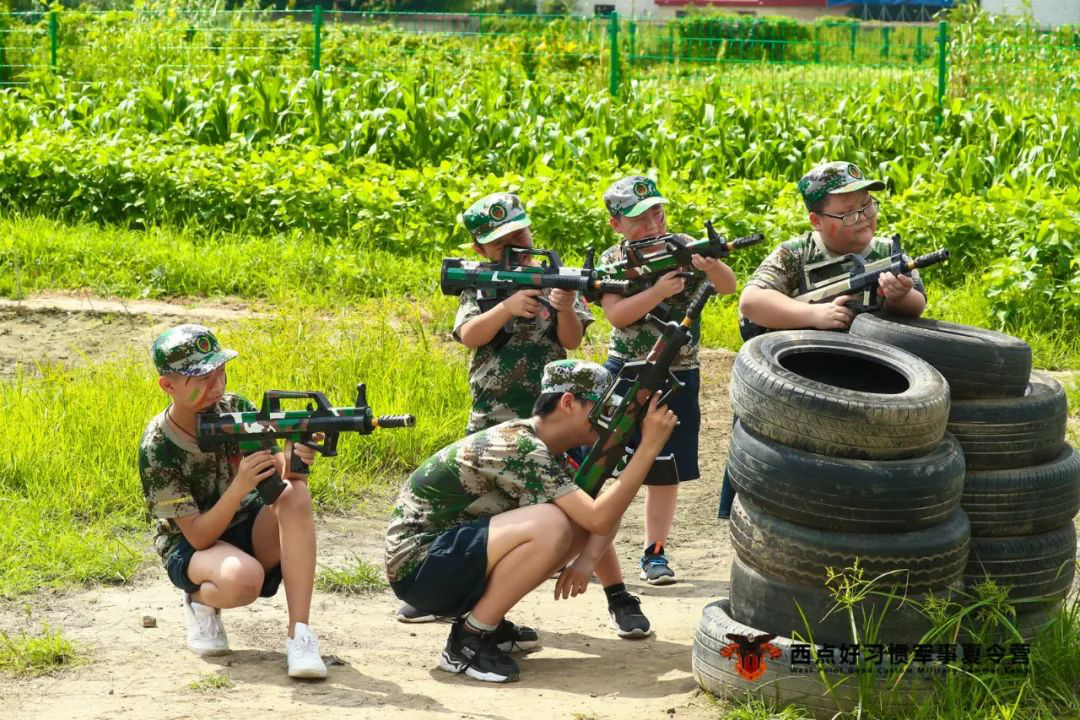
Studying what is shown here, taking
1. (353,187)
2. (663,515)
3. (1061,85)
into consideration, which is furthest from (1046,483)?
(1061,85)

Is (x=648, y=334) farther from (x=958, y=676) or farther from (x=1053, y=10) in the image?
(x=1053, y=10)

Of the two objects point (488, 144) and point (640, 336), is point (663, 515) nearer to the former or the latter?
point (640, 336)

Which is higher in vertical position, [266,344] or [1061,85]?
[1061,85]

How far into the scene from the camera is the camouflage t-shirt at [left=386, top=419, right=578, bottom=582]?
16.4 feet

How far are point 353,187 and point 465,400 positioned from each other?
13.7ft

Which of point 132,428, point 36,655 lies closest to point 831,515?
point 36,655

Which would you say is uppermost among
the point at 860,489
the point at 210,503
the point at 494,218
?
the point at 494,218

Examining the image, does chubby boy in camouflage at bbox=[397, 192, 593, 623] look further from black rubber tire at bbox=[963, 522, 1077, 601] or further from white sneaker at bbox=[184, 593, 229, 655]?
black rubber tire at bbox=[963, 522, 1077, 601]

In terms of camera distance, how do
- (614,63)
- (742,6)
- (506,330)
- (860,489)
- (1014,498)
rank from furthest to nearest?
1. (742,6)
2. (614,63)
3. (506,330)
4. (1014,498)
5. (860,489)

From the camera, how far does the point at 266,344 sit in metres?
8.95

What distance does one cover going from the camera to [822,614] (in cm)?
455

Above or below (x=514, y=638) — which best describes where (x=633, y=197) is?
above

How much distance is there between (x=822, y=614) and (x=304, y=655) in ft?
6.12

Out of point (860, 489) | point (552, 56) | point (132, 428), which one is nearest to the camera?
point (860, 489)
